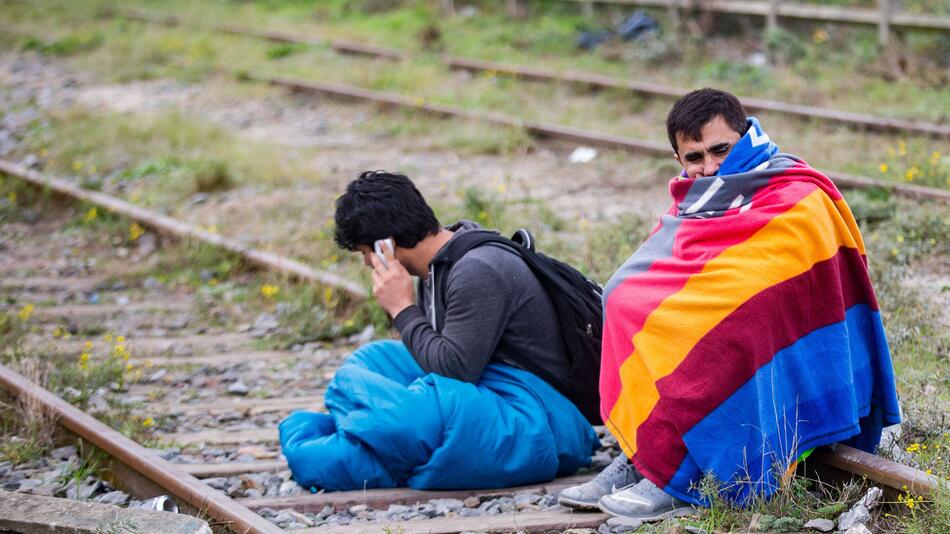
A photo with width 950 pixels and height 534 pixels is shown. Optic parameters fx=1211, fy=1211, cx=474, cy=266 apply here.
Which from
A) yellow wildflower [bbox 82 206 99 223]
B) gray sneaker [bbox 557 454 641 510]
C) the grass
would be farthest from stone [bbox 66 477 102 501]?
the grass

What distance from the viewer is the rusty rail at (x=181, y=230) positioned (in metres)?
7.02

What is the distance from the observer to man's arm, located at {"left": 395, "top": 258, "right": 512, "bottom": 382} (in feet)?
13.9

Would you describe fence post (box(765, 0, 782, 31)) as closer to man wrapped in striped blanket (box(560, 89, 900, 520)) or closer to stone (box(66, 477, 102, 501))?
man wrapped in striped blanket (box(560, 89, 900, 520))

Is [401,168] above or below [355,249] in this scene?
below

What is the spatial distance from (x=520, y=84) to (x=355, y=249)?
25.6 feet

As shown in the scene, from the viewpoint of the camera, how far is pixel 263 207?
880 cm

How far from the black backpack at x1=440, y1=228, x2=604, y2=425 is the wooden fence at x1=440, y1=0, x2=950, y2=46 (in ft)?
26.6

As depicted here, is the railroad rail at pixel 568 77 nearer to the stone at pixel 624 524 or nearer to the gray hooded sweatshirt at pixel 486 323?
the gray hooded sweatshirt at pixel 486 323

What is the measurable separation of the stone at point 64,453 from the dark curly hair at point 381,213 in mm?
1564

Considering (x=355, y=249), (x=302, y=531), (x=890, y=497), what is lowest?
(x=302, y=531)

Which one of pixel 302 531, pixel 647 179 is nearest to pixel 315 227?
pixel 647 179

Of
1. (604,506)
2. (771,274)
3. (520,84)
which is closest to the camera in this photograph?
(771,274)

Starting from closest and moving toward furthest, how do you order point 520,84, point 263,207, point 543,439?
1. point 543,439
2. point 263,207
3. point 520,84

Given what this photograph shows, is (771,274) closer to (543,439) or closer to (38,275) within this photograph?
(543,439)
